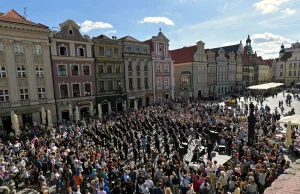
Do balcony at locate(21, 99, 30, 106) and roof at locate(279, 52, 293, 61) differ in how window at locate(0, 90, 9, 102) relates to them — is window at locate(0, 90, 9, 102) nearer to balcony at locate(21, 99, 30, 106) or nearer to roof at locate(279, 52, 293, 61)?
balcony at locate(21, 99, 30, 106)

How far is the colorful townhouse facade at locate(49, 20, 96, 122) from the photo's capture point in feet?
85.8

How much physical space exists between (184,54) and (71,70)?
1170 inches

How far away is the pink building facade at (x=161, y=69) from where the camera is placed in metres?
38.3

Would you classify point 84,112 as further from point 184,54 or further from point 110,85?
point 184,54

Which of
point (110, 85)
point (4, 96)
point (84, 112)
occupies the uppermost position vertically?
point (110, 85)

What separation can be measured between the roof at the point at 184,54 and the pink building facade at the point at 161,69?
6957 millimetres

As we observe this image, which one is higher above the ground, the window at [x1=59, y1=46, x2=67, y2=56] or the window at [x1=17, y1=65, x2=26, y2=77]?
the window at [x1=59, y1=46, x2=67, y2=56]

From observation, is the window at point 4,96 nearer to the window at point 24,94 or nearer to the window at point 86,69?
the window at point 24,94

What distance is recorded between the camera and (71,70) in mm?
27594

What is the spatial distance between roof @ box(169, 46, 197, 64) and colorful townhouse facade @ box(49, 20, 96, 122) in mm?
25119

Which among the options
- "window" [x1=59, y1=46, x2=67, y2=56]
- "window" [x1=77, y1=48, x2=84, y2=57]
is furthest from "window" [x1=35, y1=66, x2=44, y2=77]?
"window" [x1=77, y1=48, x2=84, y2=57]

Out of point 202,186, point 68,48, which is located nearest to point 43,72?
point 68,48

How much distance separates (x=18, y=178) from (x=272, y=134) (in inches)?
766

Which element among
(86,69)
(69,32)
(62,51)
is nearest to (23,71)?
(62,51)
